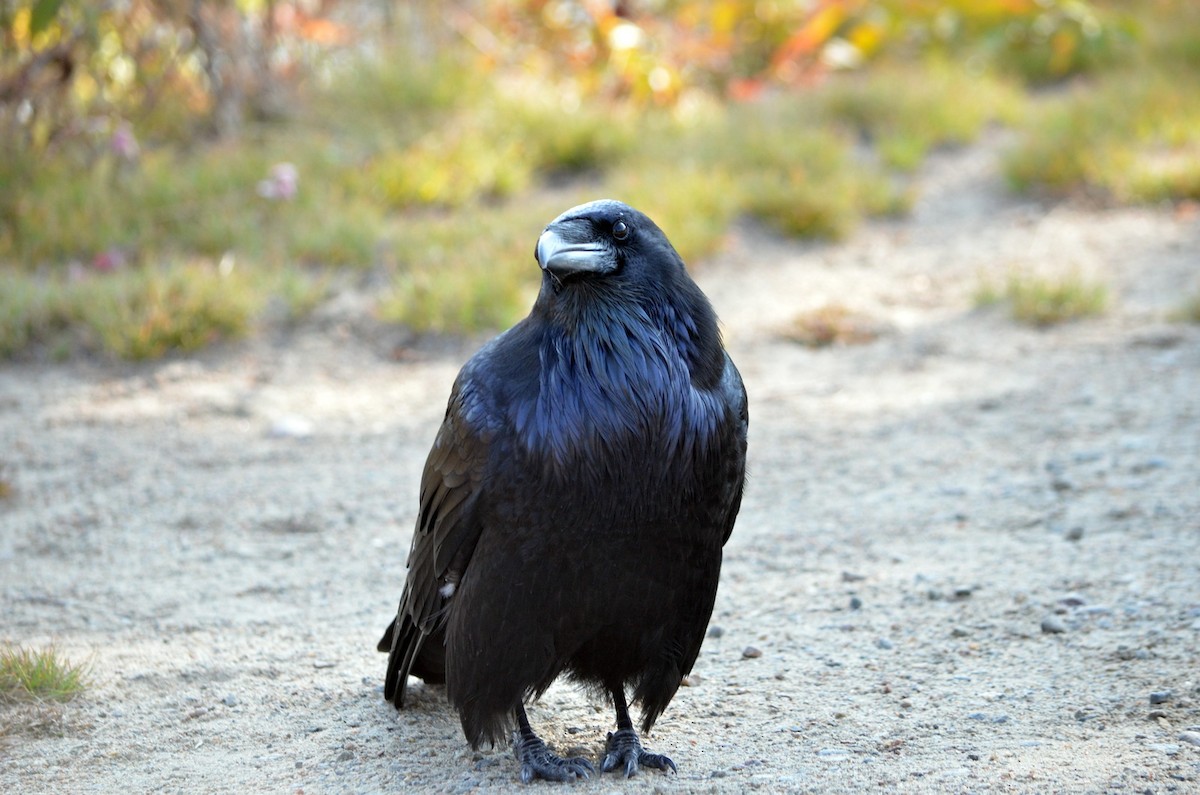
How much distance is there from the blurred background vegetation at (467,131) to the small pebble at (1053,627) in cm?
323

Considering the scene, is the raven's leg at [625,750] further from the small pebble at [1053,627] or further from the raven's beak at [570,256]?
the small pebble at [1053,627]

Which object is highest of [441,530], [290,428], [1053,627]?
[441,530]

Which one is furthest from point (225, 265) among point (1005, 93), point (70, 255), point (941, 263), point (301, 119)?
point (1005, 93)

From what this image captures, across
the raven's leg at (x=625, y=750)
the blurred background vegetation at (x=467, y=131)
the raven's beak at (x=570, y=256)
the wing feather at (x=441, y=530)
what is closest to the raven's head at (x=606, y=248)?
the raven's beak at (x=570, y=256)

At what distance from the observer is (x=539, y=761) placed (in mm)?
2998

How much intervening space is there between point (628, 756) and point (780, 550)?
1500mm

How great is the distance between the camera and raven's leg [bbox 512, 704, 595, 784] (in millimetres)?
2973

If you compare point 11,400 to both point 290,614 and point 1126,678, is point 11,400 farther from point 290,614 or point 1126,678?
point 1126,678

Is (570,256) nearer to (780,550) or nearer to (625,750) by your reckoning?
(625,750)

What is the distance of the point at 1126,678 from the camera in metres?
3.24

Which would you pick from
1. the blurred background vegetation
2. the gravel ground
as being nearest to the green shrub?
the gravel ground

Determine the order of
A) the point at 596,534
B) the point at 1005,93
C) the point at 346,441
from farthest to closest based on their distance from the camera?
the point at 1005,93 < the point at 346,441 < the point at 596,534

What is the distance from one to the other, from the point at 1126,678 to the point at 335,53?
7223mm

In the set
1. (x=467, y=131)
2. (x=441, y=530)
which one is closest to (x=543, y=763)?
(x=441, y=530)
